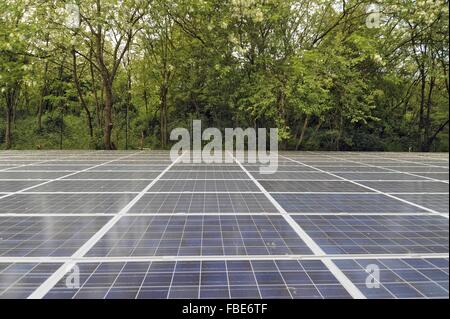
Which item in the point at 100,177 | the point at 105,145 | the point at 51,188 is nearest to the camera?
the point at 51,188

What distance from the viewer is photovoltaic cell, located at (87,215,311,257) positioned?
4211 mm

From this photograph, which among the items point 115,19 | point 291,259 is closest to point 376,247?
point 291,259

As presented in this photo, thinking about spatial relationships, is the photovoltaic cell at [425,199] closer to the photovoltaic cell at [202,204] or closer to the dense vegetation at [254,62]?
the photovoltaic cell at [202,204]

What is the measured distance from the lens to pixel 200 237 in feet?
15.5

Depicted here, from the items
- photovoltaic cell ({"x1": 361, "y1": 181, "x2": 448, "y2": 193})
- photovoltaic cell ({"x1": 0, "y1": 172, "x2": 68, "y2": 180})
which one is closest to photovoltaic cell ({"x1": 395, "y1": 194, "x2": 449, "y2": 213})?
photovoltaic cell ({"x1": 361, "y1": 181, "x2": 448, "y2": 193})

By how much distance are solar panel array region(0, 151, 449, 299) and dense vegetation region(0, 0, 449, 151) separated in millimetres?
10253

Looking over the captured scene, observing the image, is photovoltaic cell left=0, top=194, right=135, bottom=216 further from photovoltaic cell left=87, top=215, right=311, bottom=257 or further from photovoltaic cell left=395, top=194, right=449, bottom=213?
photovoltaic cell left=395, top=194, right=449, bottom=213

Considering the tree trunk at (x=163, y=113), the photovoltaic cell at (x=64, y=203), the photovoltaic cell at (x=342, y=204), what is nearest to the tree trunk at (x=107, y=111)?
the tree trunk at (x=163, y=113)

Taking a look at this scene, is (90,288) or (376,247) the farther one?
(376,247)

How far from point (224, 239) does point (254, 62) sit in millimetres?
15857

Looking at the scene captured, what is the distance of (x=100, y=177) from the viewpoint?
9.84m

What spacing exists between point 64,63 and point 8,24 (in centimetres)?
448
